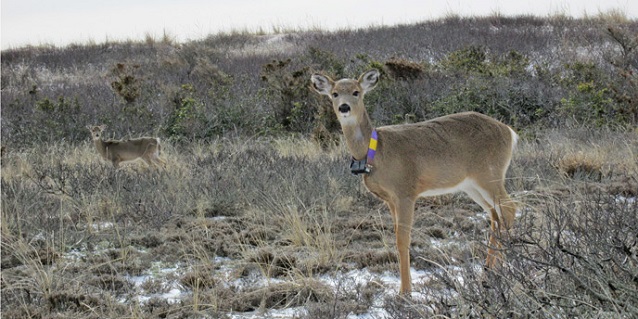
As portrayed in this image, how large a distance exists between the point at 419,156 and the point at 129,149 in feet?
24.5

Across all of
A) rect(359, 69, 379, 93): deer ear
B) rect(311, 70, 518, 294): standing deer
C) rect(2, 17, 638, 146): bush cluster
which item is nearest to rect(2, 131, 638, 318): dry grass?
rect(311, 70, 518, 294): standing deer

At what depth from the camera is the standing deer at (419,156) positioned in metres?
5.66

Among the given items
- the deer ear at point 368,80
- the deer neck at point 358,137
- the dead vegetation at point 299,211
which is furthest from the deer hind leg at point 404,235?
the deer ear at point 368,80

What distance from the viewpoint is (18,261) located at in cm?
649

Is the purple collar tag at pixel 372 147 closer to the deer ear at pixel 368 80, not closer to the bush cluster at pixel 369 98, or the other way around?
the deer ear at pixel 368 80

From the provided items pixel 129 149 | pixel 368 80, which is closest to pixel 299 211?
pixel 368 80

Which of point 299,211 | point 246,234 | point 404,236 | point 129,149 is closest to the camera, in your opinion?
point 404,236

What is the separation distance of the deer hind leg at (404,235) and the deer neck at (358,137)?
493 millimetres

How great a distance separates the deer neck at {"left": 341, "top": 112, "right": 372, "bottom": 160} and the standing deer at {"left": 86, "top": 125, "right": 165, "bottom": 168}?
6.49 meters

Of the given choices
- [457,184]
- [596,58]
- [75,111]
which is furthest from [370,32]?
[457,184]

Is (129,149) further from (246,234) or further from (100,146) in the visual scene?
(246,234)

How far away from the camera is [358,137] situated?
5855 mm

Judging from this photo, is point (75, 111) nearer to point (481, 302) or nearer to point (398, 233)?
point (398, 233)

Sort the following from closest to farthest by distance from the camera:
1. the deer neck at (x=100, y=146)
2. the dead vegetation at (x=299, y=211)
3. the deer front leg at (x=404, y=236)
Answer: the dead vegetation at (x=299, y=211)
the deer front leg at (x=404, y=236)
the deer neck at (x=100, y=146)
